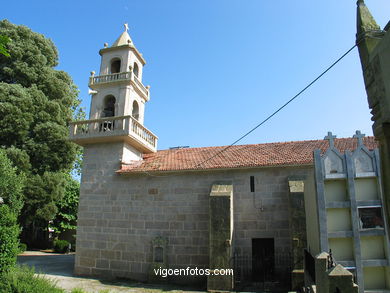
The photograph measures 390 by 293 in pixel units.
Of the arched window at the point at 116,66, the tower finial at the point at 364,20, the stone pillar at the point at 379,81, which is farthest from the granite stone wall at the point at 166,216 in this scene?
the stone pillar at the point at 379,81

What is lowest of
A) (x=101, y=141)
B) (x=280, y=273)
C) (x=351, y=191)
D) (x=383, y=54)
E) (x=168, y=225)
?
(x=280, y=273)

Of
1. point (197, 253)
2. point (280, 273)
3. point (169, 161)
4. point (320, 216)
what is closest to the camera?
point (320, 216)

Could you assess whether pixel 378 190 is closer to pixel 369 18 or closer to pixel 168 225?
pixel 369 18

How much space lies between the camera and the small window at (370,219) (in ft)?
24.4

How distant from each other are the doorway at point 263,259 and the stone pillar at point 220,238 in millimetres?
1392

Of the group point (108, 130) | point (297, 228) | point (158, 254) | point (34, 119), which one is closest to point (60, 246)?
point (34, 119)

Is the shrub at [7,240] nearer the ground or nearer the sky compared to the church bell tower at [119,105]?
nearer the ground

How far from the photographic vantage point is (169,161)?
46.4 ft

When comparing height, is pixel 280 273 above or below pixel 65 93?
below

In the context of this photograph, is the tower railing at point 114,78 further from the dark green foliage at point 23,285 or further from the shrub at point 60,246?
the shrub at point 60,246

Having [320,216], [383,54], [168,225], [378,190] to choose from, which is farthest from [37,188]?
[383,54]

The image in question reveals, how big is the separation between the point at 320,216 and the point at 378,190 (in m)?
1.83

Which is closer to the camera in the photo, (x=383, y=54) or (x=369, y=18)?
(x=383, y=54)

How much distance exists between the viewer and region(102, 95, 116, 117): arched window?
15578 millimetres
